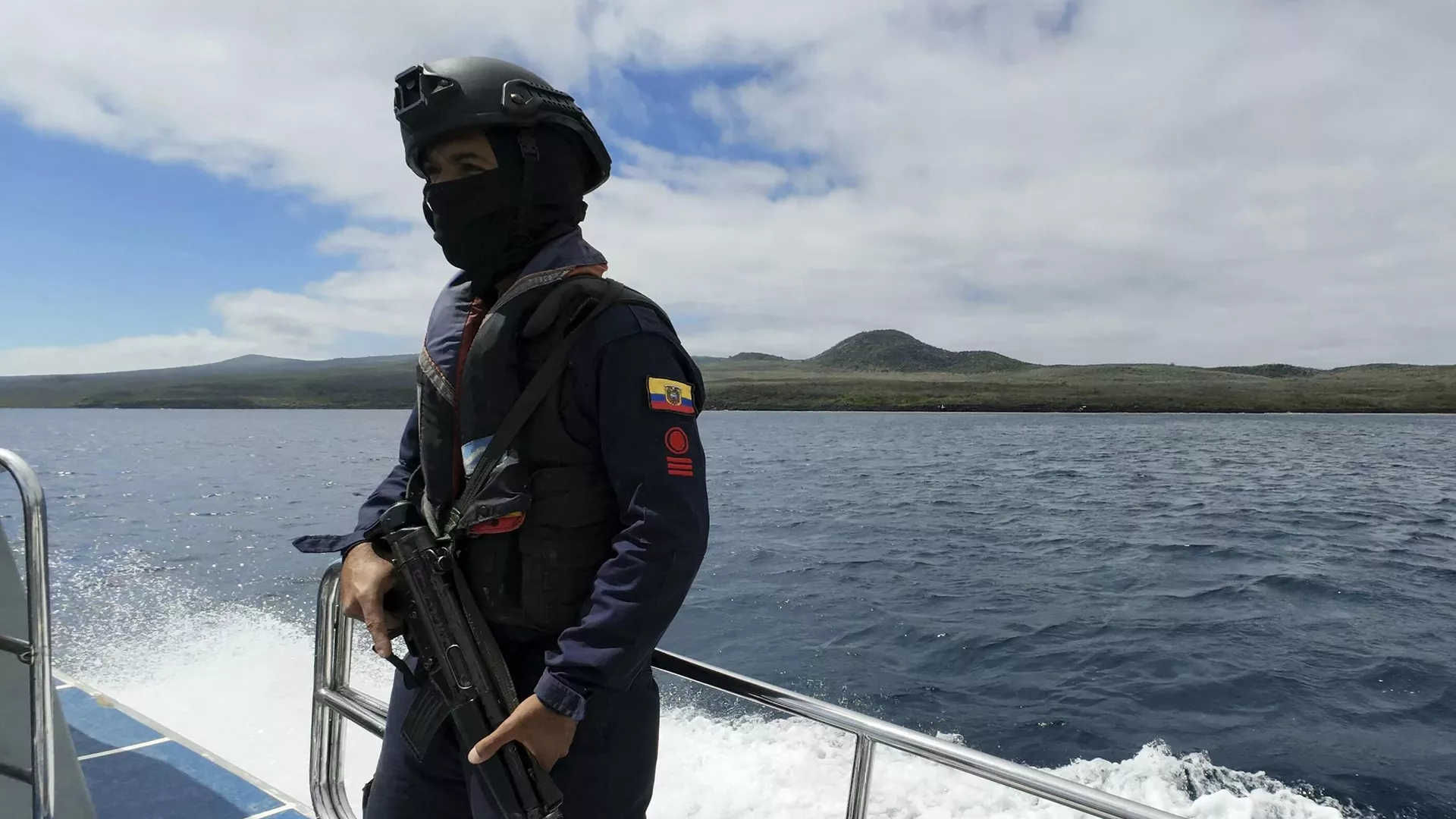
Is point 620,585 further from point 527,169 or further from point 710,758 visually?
point 710,758

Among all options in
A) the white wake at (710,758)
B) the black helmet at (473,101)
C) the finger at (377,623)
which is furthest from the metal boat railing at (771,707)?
the white wake at (710,758)

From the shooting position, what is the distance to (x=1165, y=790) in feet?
26.6

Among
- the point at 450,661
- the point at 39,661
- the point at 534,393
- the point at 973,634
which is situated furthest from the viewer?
the point at 973,634

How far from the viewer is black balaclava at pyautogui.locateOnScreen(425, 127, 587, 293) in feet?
5.61

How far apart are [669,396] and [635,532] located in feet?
0.81

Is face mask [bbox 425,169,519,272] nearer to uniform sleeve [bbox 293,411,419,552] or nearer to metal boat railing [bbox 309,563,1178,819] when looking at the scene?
uniform sleeve [bbox 293,411,419,552]

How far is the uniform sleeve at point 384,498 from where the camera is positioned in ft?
6.26

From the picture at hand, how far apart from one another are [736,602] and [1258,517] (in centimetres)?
2077

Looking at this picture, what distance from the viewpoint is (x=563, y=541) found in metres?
1.60

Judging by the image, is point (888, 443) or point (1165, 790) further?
point (888, 443)

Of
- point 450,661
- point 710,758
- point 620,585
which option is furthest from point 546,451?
point 710,758

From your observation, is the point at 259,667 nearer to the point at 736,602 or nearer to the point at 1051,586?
the point at 736,602

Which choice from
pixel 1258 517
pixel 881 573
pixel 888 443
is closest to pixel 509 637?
pixel 881 573

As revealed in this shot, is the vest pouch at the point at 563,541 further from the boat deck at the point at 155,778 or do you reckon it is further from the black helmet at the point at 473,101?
the boat deck at the point at 155,778
